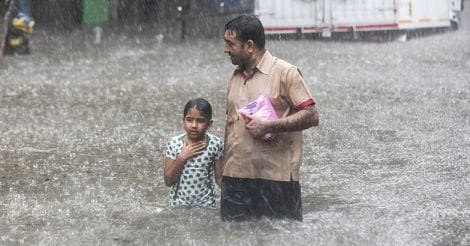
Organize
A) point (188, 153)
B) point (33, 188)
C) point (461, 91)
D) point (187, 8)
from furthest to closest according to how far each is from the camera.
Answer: point (187, 8)
point (461, 91)
point (33, 188)
point (188, 153)

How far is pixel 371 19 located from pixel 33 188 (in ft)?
46.2

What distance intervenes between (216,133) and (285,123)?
4.67 m

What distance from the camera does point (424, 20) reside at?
20438mm

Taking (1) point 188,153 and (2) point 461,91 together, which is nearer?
(1) point 188,153

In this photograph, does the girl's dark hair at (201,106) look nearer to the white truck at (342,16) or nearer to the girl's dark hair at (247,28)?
the girl's dark hair at (247,28)

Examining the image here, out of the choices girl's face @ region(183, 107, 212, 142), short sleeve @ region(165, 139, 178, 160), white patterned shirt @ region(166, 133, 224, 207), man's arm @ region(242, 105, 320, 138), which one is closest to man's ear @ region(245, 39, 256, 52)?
man's arm @ region(242, 105, 320, 138)

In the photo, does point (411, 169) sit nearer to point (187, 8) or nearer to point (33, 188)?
point (33, 188)

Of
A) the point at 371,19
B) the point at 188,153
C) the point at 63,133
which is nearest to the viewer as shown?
the point at 188,153

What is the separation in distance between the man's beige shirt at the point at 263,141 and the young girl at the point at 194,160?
0.93ft

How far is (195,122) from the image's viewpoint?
206 inches

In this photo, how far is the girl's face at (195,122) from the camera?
17.1ft

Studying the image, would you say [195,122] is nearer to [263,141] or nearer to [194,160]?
[194,160]

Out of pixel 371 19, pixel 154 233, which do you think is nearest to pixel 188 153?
pixel 154 233

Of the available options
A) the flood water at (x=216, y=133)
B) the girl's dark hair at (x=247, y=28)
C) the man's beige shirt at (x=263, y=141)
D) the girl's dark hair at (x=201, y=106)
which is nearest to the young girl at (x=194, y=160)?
the girl's dark hair at (x=201, y=106)
